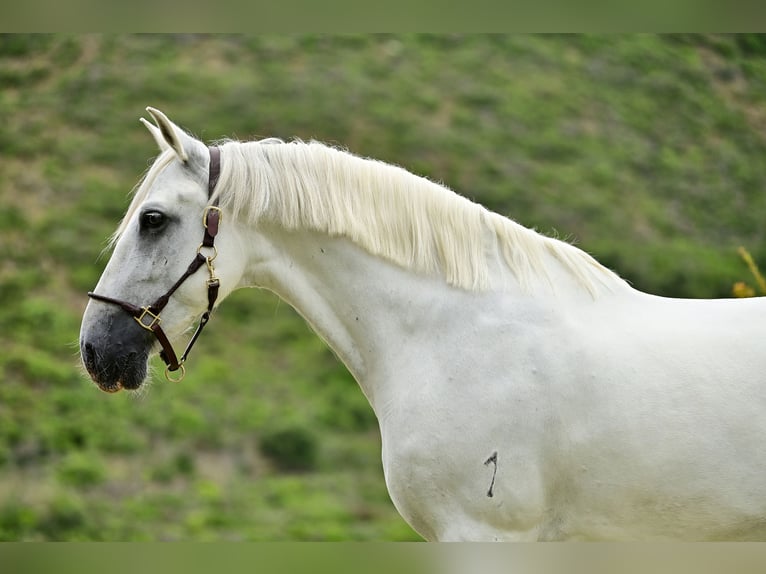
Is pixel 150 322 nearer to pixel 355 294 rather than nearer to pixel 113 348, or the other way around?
pixel 113 348

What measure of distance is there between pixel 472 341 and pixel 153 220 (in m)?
1.23

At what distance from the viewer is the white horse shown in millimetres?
2771

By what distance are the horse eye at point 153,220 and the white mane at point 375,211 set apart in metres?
0.23

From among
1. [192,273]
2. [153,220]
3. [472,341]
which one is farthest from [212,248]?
[472,341]

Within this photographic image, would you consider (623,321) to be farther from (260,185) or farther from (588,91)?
(588,91)

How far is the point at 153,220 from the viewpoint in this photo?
295 centimetres

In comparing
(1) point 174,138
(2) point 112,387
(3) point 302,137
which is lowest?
(3) point 302,137

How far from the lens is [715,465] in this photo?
2.75m

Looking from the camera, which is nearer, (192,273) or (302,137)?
(192,273)

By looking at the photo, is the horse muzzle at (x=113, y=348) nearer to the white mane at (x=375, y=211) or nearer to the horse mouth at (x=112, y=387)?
the horse mouth at (x=112, y=387)

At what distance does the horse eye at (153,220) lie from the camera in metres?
2.94

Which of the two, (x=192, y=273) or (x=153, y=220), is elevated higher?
(x=153, y=220)

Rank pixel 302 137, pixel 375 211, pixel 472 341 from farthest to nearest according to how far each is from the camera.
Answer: pixel 302 137 → pixel 375 211 → pixel 472 341

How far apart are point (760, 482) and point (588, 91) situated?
8.61 metres
